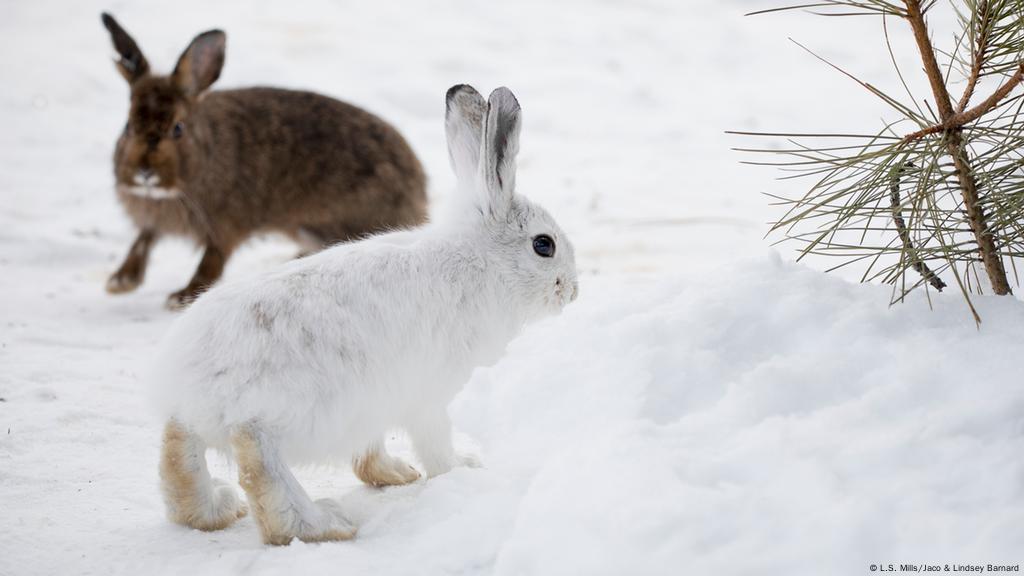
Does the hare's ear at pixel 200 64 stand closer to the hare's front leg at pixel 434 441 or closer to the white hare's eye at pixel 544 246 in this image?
the white hare's eye at pixel 544 246

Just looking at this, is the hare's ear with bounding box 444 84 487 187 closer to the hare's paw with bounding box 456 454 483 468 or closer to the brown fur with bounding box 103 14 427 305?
the hare's paw with bounding box 456 454 483 468

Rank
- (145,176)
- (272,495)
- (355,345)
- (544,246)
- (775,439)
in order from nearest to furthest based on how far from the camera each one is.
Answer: (775,439), (272,495), (355,345), (544,246), (145,176)

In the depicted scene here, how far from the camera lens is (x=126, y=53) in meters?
4.80

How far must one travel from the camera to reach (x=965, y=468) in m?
1.87

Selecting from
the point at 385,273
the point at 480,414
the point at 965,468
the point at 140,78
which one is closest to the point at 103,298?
the point at 140,78

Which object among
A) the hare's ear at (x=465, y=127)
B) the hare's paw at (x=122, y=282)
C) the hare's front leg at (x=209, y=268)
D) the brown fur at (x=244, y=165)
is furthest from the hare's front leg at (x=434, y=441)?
the hare's paw at (x=122, y=282)

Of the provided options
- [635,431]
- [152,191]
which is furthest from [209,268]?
[635,431]

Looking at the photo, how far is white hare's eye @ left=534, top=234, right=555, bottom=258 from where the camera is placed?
2.73 meters

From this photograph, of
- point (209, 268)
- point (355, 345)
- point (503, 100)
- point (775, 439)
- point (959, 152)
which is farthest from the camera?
point (209, 268)

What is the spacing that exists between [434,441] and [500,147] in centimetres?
83

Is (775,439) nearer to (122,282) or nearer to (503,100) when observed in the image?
(503,100)

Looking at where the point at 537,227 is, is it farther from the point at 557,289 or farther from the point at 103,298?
the point at 103,298

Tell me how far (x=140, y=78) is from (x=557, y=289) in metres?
3.09

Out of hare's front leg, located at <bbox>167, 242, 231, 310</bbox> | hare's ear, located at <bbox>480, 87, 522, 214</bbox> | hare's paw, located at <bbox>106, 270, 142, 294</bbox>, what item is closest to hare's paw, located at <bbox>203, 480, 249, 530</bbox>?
hare's ear, located at <bbox>480, 87, 522, 214</bbox>
